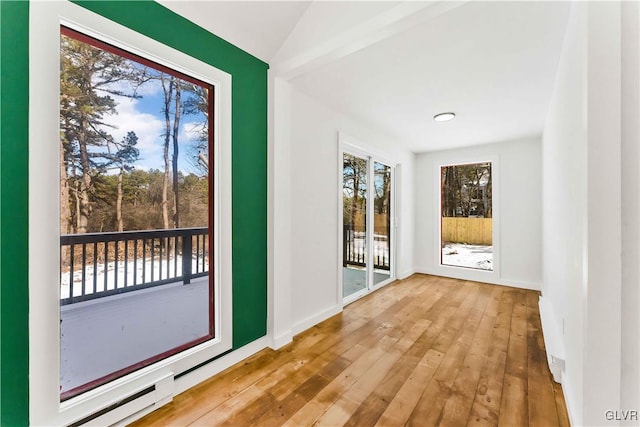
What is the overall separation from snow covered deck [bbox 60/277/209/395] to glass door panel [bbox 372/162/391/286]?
2722 millimetres

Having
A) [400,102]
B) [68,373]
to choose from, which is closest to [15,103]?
[68,373]

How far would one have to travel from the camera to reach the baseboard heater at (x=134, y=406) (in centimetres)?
145

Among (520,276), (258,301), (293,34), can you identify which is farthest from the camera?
(520,276)

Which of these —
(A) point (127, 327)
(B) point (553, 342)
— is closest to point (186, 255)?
(A) point (127, 327)

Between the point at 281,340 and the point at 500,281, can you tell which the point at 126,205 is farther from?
the point at 500,281

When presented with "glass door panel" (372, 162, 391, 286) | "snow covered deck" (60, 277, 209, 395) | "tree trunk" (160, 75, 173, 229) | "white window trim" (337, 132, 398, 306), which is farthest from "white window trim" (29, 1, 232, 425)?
"glass door panel" (372, 162, 391, 286)

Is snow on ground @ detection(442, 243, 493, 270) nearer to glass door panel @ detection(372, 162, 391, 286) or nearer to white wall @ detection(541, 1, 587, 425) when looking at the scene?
glass door panel @ detection(372, 162, 391, 286)

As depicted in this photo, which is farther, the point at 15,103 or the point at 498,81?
the point at 498,81

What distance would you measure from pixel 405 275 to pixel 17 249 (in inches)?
189

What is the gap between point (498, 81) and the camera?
2.45 metres

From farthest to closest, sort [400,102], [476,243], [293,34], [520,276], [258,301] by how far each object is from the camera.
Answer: [476,243], [520,276], [400,102], [258,301], [293,34]

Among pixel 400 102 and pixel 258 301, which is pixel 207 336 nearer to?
pixel 258 301

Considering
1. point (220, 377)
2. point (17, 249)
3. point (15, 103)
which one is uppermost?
point (15, 103)

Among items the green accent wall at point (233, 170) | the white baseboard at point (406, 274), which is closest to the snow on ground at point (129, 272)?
the green accent wall at point (233, 170)
